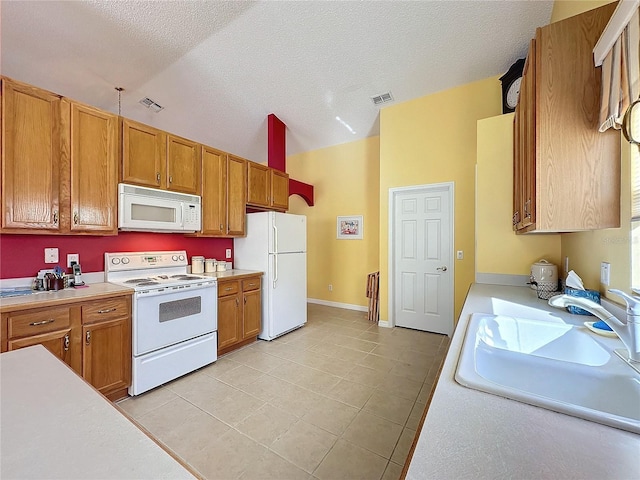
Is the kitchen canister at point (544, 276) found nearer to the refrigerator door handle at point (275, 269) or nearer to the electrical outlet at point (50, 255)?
the refrigerator door handle at point (275, 269)

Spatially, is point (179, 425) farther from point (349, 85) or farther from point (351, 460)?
point (349, 85)

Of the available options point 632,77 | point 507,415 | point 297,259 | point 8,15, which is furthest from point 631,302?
point 8,15

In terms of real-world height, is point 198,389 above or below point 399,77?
below

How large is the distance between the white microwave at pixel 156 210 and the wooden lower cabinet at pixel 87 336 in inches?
28.3

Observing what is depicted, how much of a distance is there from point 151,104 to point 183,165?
166cm

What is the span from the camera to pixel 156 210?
265 centimetres

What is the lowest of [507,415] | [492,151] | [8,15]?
[507,415]

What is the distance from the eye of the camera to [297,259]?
383 cm

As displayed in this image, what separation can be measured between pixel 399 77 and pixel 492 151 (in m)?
1.60

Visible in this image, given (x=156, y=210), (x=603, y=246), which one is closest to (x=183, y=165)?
(x=156, y=210)

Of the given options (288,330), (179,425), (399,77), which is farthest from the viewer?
(288,330)

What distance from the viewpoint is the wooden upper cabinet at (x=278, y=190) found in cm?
393

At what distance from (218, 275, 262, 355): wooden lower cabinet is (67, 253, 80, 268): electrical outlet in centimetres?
122

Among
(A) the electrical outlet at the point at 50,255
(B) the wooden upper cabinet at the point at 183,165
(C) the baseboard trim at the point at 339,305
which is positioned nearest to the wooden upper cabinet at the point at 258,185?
(B) the wooden upper cabinet at the point at 183,165
